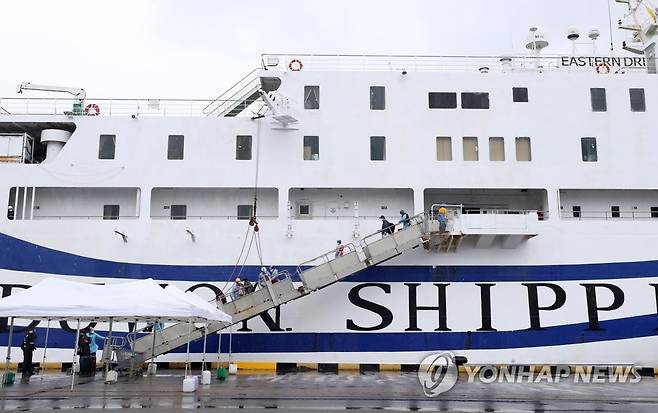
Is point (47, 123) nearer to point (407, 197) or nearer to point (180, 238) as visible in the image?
point (180, 238)

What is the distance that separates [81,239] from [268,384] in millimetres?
7267

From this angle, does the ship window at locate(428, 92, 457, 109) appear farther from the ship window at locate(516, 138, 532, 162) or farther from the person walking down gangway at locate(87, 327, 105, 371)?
the person walking down gangway at locate(87, 327, 105, 371)

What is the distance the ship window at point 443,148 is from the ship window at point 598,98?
4601 mm

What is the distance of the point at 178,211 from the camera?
60.2ft


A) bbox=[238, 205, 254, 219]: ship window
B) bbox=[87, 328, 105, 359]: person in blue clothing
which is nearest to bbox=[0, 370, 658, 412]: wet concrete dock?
bbox=[87, 328, 105, 359]: person in blue clothing

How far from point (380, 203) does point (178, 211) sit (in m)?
6.02

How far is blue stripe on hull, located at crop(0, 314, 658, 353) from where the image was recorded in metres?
16.3

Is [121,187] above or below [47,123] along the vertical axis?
below

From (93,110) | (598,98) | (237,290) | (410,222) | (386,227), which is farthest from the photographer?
(93,110)

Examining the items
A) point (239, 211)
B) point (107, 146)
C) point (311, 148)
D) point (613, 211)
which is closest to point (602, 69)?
point (613, 211)

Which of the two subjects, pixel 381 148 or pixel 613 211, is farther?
pixel 613 211

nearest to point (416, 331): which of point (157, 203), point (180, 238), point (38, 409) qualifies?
point (180, 238)

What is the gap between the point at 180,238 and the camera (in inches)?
667

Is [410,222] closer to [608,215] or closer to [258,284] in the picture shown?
[258,284]
